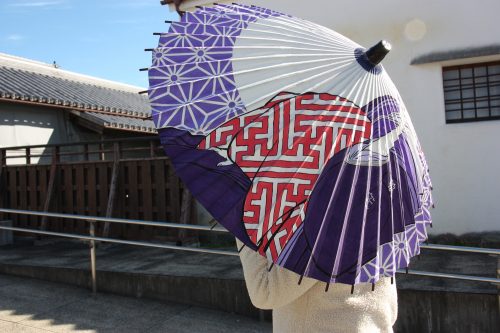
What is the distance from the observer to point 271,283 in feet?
5.20

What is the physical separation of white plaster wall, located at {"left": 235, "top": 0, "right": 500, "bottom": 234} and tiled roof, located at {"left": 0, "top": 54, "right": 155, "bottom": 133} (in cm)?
523

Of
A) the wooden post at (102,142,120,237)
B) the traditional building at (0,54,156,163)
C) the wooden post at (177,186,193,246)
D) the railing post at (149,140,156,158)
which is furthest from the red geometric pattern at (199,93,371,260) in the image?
the traditional building at (0,54,156,163)

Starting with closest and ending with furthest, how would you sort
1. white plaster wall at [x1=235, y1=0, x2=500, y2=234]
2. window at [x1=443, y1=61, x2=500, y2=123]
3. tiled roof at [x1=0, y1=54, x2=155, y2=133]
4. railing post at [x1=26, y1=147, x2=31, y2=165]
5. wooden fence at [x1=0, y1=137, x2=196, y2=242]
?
1. white plaster wall at [x1=235, y1=0, x2=500, y2=234]
2. window at [x1=443, y1=61, x2=500, y2=123]
3. wooden fence at [x1=0, y1=137, x2=196, y2=242]
4. railing post at [x1=26, y1=147, x2=31, y2=165]
5. tiled roof at [x1=0, y1=54, x2=155, y2=133]

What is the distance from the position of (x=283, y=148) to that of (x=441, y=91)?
20.2ft

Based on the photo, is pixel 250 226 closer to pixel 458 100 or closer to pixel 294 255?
Answer: pixel 294 255

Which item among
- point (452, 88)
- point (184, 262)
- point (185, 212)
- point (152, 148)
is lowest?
point (184, 262)

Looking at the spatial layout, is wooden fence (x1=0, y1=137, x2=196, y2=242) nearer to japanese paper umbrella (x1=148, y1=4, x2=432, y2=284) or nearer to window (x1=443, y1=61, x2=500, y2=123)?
window (x1=443, y1=61, x2=500, y2=123)

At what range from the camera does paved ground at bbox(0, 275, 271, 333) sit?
14.7 feet

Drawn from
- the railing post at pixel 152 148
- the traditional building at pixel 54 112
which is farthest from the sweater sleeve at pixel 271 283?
the traditional building at pixel 54 112

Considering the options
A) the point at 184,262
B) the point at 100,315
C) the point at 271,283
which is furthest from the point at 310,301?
the point at 184,262

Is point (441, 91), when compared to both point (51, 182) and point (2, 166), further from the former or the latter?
point (2, 166)

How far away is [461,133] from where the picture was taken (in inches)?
267

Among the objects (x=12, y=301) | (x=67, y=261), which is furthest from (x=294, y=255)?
(x=67, y=261)

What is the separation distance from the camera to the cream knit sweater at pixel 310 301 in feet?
5.23
